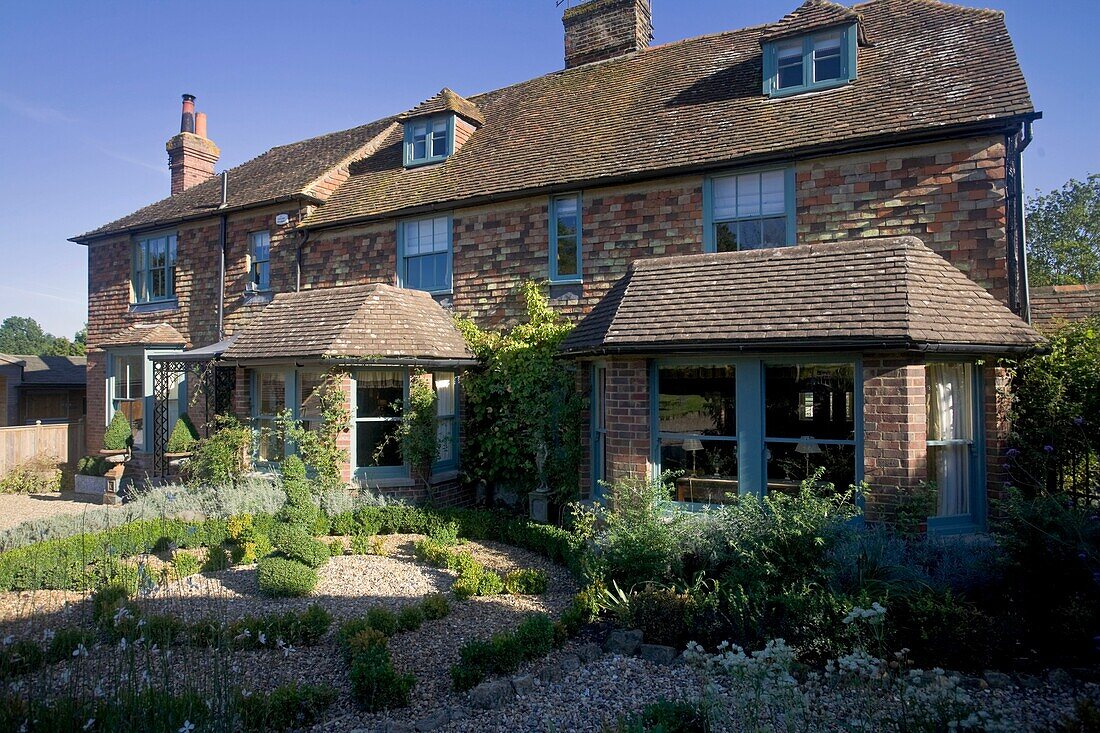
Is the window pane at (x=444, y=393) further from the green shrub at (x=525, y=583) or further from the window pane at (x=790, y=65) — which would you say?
the window pane at (x=790, y=65)

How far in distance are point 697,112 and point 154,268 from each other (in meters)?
14.6

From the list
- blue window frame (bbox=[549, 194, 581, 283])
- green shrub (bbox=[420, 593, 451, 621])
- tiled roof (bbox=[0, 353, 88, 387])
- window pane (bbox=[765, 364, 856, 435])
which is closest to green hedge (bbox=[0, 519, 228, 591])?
green shrub (bbox=[420, 593, 451, 621])

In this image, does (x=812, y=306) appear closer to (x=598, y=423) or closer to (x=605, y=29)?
(x=598, y=423)

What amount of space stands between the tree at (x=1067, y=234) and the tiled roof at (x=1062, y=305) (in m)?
20.5

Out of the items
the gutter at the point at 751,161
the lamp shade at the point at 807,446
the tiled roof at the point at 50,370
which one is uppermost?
the gutter at the point at 751,161

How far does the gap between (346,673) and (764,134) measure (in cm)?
1027

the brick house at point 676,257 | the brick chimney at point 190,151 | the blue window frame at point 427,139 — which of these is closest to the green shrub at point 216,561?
the brick house at point 676,257

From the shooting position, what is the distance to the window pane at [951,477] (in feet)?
28.2

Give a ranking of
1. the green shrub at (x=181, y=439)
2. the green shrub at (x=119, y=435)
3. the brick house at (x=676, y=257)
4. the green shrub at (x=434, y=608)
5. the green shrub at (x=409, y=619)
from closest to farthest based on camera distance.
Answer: the green shrub at (x=409, y=619) → the green shrub at (x=434, y=608) → the brick house at (x=676, y=257) → the green shrub at (x=181, y=439) → the green shrub at (x=119, y=435)

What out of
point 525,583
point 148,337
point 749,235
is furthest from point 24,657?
point 148,337

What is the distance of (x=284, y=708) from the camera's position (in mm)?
4715

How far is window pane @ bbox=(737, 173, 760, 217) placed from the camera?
11.1 meters

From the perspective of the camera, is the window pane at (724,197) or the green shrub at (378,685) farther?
the window pane at (724,197)

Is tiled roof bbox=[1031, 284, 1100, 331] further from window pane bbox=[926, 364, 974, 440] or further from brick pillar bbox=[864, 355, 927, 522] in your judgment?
brick pillar bbox=[864, 355, 927, 522]
